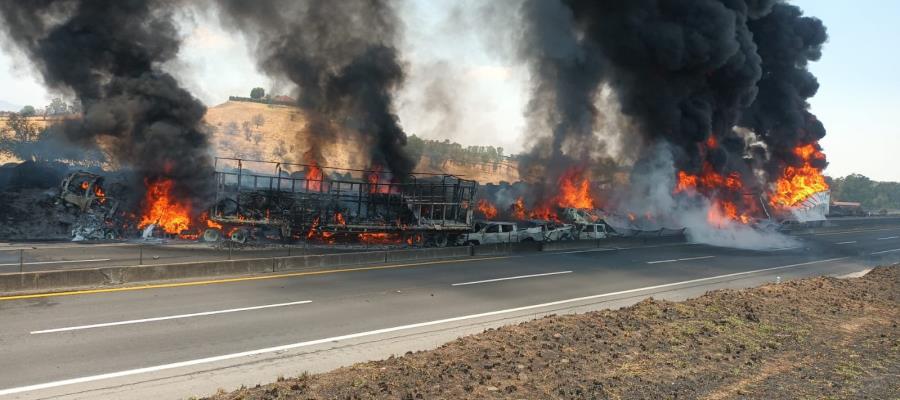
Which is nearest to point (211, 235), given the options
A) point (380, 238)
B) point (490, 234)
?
point (380, 238)

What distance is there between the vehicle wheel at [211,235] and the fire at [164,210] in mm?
1737

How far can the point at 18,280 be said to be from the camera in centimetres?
1271

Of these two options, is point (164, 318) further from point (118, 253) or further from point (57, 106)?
point (57, 106)

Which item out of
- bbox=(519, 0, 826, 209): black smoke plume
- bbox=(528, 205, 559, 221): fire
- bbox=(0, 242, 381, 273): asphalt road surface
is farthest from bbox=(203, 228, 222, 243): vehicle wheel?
bbox=(519, 0, 826, 209): black smoke plume

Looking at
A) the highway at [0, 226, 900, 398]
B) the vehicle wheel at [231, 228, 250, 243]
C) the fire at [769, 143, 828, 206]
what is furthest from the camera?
the fire at [769, 143, 828, 206]

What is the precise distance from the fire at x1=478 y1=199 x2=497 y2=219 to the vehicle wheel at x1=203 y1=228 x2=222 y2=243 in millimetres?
15115

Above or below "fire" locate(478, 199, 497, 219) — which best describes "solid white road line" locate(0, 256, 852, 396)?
below

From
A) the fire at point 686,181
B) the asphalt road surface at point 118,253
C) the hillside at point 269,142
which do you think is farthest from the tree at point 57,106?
the fire at point 686,181

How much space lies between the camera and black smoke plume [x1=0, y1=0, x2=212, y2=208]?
26094mm

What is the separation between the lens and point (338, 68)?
3650cm

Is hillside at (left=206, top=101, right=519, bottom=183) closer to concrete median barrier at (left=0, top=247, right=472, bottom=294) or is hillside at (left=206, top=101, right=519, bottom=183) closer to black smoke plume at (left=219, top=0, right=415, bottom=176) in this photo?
black smoke plume at (left=219, top=0, right=415, bottom=176)

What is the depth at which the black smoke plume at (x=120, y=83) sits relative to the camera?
26.1 meters

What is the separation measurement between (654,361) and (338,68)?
31.2 meters

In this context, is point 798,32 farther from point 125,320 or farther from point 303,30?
point 125,320
